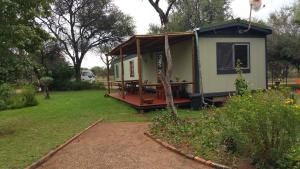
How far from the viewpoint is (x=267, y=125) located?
16.3 ft

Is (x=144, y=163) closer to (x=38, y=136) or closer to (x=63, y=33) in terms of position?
(x=38, y=136)

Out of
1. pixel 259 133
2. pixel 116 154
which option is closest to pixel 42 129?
pixel 116 154

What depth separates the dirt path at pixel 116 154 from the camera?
5961 millimetres

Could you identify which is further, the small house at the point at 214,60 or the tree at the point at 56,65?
the tree at the point at 56,65

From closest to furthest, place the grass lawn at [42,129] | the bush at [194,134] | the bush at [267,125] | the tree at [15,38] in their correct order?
the bush at [267,125] < the bush at [194,134] < the grass lawn at [42,129] < the tree at [15,38]

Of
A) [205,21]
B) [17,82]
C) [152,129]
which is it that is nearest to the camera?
[152,129]

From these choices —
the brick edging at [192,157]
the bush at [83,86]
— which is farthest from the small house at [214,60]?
the bush at [83,86]

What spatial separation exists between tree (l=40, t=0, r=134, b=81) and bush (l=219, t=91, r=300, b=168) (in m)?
26.2

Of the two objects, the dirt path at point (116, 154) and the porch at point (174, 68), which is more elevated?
the porch at point (174, 68)

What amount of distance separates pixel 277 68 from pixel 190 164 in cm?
2381

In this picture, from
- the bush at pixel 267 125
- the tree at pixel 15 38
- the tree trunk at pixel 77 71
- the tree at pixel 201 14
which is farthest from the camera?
the tree at pixel 201 14

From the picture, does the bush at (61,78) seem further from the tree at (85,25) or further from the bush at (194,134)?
the bush at (194,134)

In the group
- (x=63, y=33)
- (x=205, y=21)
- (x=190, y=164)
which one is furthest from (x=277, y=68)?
(x=190, y=164)

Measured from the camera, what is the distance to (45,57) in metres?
30.6
